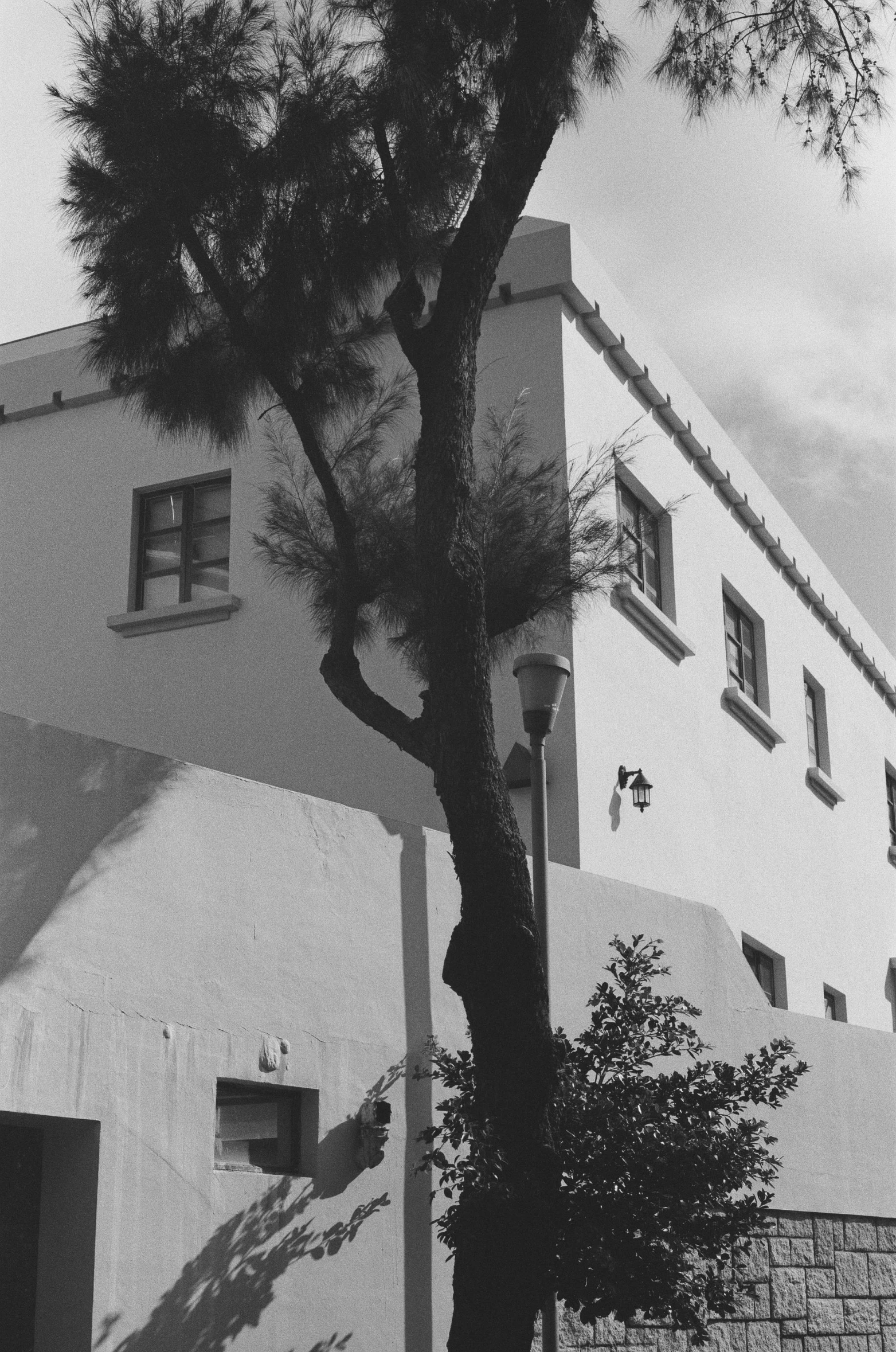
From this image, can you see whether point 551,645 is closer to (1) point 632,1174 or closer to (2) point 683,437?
(2) point 683,437

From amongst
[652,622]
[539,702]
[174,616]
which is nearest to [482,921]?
[539,702]

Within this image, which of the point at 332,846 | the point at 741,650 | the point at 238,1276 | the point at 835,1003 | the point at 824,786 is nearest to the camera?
the point at 238,1276

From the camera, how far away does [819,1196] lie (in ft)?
36.6

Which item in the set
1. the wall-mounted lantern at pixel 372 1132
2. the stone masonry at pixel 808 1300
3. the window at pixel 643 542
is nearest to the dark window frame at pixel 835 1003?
the stone masonry at pixel 808 1300

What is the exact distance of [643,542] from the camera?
1352 cm

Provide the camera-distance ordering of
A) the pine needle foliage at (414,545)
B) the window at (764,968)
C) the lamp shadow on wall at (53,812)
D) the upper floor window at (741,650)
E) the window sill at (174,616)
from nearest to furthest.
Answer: the lamp shadow on wall at (53,812), the pine needle foliage at (414,545), the window sill at (174,616), the window at (764,968), the upper floor window at (741,650)

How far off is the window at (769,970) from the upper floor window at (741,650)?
7.69 feet

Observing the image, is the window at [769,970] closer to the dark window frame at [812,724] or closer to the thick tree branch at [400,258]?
the dark window frame at [812,724]

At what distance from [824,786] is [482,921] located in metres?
10.4

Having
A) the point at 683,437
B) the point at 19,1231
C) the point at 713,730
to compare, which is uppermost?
the point at 683,437

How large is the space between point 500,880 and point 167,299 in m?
3.39

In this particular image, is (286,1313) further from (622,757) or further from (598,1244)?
(622,757)

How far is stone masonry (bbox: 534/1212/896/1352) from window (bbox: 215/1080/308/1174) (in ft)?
6.72

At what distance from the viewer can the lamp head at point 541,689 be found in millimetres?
8719
